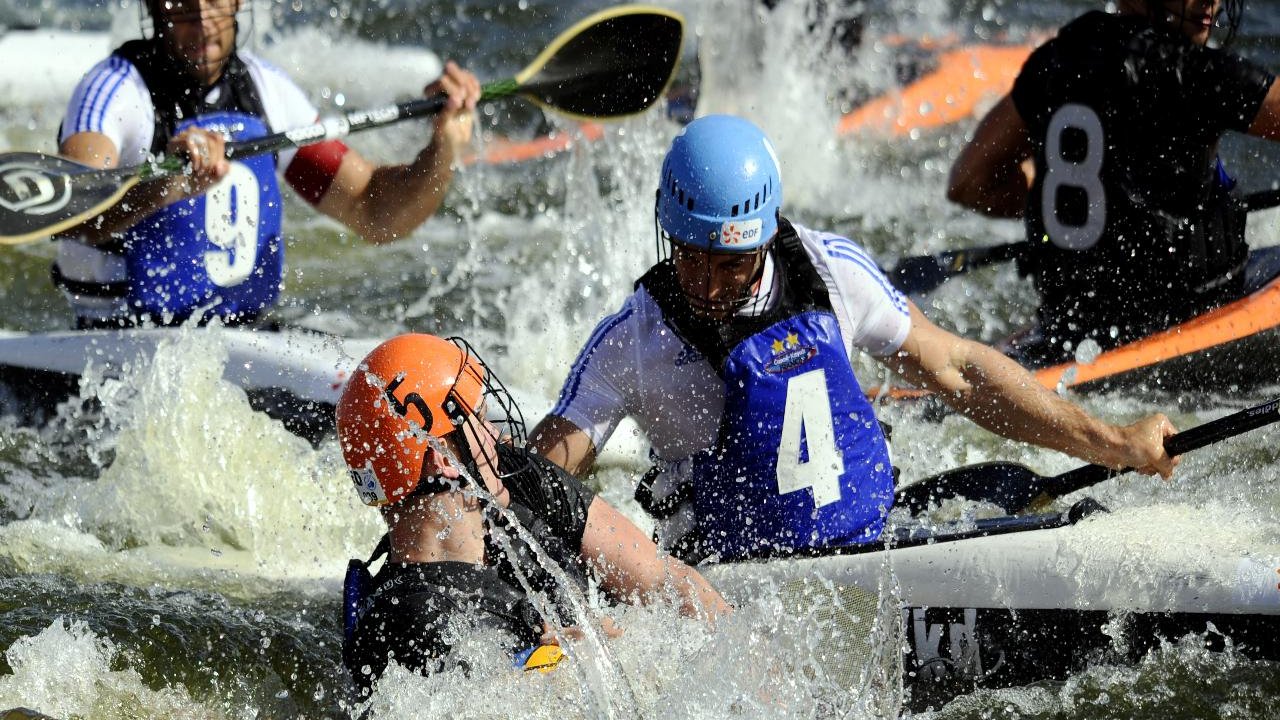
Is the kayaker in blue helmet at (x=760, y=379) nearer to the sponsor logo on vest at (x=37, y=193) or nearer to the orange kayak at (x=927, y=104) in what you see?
the sponsor logo on vest at (x=37, y=193)

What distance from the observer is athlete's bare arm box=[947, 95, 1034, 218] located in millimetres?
5840

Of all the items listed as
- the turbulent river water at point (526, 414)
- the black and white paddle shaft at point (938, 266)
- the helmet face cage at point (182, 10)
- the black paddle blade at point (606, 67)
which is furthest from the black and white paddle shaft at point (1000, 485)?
the helmet face cage at point (182, 10)

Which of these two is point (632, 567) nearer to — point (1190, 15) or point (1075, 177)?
point (1075, 177)

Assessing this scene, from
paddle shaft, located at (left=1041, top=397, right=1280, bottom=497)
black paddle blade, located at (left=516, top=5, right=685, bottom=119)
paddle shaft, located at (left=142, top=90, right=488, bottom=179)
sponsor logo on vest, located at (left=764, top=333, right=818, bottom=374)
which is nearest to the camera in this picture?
sponsor logo on vest, located at (left=764, top=333, right=818, bottom=374)

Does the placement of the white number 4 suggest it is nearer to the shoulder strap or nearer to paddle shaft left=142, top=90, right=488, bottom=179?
paddle shaft left=142, top=90, right=488, bottom=179

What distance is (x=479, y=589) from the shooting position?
3.06 m

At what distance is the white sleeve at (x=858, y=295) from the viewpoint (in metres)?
3.62

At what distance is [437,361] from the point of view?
→ 306 centimetres

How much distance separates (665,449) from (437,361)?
91 cm

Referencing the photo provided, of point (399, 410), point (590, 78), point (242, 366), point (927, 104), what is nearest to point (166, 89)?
point (242, 366)

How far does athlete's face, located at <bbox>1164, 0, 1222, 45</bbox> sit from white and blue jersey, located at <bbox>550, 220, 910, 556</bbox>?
6.73ft

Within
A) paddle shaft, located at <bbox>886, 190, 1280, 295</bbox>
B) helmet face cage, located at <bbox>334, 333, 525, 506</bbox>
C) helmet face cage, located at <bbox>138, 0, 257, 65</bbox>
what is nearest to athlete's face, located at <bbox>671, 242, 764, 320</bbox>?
helmet face cage, located at <bbox>334, 333, 525, 506</bbox>

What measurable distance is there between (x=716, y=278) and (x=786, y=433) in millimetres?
414

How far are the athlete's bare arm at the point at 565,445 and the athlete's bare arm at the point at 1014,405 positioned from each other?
0.82 metres
